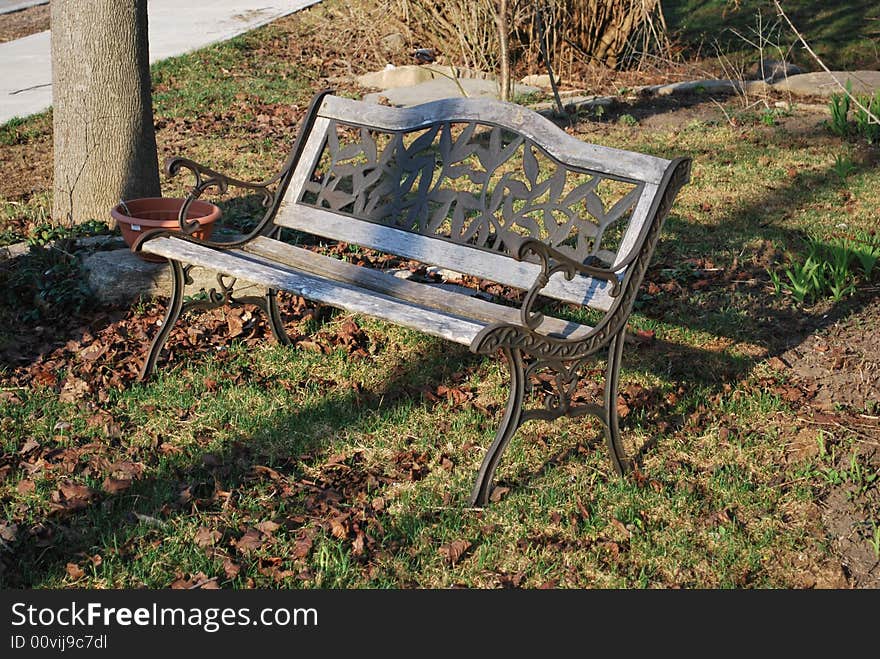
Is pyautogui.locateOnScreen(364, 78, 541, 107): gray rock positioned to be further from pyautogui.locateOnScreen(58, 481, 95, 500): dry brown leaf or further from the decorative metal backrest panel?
pyautogui.locateOnScreen(58, 481, 95, 500): dry brown leaf

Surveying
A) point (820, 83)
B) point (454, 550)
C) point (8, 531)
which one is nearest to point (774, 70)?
point (820, 83)

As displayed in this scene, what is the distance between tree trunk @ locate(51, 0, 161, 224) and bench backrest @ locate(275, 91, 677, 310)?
5.19ft

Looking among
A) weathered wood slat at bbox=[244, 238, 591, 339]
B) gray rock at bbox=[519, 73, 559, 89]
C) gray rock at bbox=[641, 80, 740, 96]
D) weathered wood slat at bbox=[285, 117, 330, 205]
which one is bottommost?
gray rock at bbox=[519, 73, 559, 89]

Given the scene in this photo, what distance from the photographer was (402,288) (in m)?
4.11

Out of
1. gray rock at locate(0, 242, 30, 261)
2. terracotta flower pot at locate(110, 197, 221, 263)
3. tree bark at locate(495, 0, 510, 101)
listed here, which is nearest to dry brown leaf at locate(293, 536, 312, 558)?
terracotta flower pot at locate(110, 197, 221, 263)

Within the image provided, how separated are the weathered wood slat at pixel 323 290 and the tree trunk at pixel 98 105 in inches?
66.1

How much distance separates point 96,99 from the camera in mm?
5578

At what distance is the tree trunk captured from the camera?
5.51 metres

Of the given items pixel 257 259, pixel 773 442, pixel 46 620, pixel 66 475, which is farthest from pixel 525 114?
pixel 46 620

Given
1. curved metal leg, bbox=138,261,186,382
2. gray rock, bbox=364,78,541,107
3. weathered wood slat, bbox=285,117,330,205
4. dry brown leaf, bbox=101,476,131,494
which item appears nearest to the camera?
dry brown leaf, bbox=101,476,131,494

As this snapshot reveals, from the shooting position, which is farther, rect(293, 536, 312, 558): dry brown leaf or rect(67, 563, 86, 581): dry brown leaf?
rect(293, 536, 312, 558): dry brown leaf

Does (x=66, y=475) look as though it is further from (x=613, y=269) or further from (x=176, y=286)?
(x=613, y=269)

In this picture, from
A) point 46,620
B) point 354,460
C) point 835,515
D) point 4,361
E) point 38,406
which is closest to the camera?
point 46,620

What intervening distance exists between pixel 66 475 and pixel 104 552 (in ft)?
1.74
